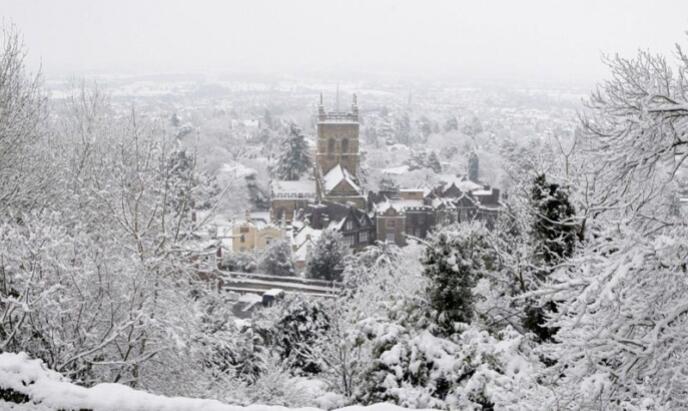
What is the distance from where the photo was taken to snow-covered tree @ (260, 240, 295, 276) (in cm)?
3347

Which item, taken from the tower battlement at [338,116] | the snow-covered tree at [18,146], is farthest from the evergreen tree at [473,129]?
the snow-covered tree at [18,146]

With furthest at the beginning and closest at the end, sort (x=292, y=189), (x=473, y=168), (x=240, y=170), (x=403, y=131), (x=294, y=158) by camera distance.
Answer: (x=403, y=131) < (x=473, y=168) < (x=240, y=170) < (x=294, y=158) < (x=292, y=189)

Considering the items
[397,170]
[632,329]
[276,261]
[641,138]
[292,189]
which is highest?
[641,138]

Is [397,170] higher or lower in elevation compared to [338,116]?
lower

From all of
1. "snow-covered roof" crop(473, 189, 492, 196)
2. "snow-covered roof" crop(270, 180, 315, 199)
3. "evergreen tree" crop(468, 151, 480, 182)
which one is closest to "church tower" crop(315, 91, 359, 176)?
"snow-covered roof" crop(270, 180, 315, 199)

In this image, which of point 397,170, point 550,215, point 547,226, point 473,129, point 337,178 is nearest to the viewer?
point 547,226

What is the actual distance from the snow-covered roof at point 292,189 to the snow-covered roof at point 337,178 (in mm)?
1429

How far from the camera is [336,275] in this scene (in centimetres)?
3131

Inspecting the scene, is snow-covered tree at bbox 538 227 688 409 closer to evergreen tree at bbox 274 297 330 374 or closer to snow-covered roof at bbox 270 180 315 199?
evergreen tree at bbox 274 297 330 374

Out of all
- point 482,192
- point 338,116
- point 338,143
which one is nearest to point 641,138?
point 482,192

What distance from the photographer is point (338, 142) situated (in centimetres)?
5194

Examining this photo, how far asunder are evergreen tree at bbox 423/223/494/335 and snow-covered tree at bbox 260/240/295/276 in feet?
78.7

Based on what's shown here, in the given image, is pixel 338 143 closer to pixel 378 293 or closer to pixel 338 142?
pixel 338 142

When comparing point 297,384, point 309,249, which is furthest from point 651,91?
point 309,249
